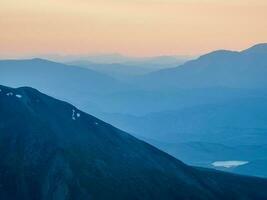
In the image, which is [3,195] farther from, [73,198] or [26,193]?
[73,198]

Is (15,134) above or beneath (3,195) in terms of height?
above

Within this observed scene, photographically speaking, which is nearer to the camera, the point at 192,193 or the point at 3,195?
the point at 3,195

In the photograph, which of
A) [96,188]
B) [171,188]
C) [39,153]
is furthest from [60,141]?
[171,188]

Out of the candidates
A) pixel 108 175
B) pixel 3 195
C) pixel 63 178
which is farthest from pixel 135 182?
pixel 3 195

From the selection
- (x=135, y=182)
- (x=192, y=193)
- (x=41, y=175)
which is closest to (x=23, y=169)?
(x=41, y=175)

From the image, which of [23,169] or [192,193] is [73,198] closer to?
[23,169]

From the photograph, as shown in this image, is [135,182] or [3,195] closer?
[3,195]

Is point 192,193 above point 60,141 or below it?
below
